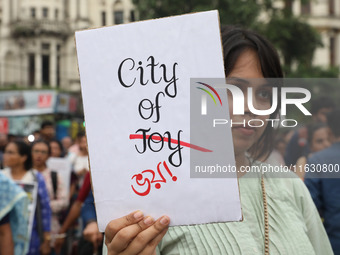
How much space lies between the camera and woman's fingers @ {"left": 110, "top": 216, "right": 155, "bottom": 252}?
120cm

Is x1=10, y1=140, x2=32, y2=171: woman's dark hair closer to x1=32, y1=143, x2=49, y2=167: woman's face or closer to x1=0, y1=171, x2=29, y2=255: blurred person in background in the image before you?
x1=32, y1=143, x2=49, y2=167: woman's face

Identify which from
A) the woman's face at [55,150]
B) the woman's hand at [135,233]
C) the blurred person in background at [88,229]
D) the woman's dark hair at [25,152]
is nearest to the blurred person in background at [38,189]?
the woman's dark hair at [25,152]

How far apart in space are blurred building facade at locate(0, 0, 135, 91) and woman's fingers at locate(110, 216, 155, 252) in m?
35.3

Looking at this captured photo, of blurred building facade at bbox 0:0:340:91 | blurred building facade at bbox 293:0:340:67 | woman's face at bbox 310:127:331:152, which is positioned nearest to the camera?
woman's face at bbox 310:127:331:152

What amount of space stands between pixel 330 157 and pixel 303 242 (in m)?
1.53

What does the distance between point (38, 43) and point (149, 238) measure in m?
38.2

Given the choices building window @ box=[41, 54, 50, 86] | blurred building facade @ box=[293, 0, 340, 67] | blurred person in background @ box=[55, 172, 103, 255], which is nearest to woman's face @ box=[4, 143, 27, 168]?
blurred person in background @ box=[55, 172, 103, 255]

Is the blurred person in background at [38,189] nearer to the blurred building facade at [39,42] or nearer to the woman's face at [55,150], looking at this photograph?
the woman's face at [55,150]

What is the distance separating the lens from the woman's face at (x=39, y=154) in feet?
16.8

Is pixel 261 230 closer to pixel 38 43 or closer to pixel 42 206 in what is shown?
pixel 42 206

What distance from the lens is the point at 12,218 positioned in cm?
309

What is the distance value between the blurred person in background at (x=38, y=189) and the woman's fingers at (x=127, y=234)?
3.01 m

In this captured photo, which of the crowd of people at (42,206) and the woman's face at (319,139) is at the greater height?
the woman's face at (319,139)

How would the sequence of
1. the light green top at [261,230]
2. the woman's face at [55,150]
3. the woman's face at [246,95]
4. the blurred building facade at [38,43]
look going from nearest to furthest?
the light green top at [261,230] < the woman's face at [246,95] < the woman's face at [55,150] < the blurred building facade at [38,43]
